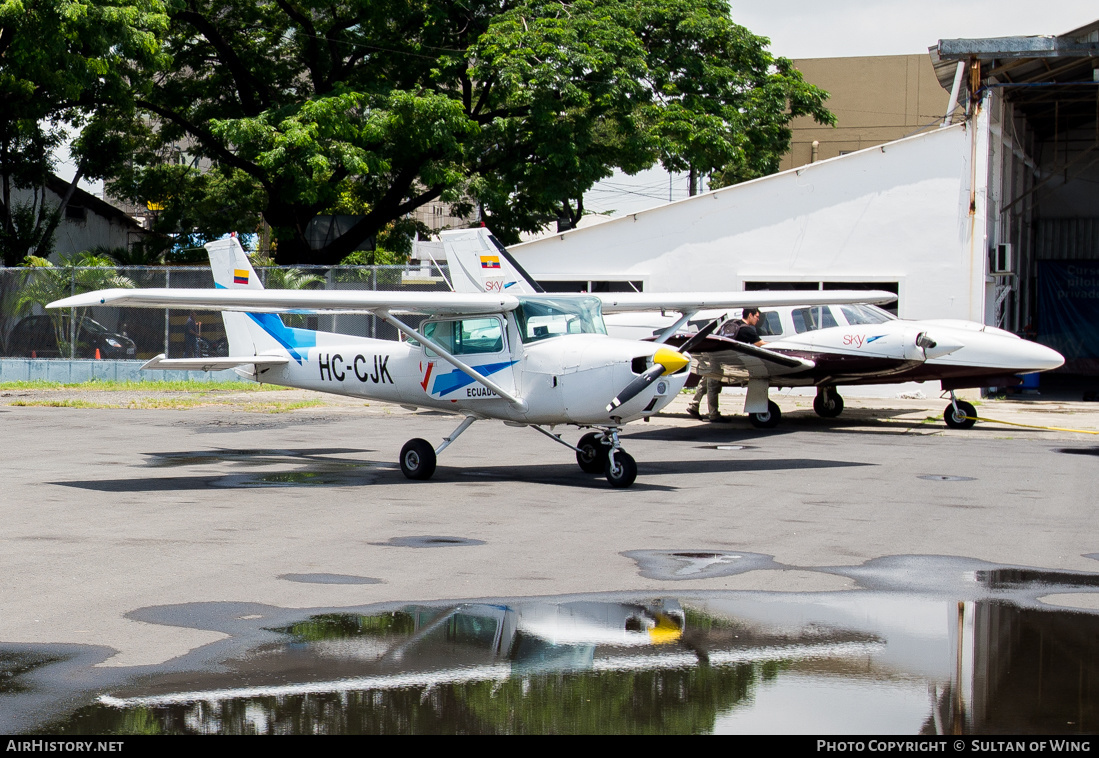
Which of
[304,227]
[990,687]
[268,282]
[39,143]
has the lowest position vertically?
[990,687]

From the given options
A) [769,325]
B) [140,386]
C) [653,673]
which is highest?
[769,325]

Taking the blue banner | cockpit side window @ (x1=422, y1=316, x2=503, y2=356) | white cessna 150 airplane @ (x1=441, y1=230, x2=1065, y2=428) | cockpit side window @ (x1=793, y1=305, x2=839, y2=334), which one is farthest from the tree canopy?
cockpit side window @ (x1=422, y1=316, x2=503, y2=356)

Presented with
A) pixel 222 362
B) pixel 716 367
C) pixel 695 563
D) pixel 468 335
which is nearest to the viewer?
pixel 695 563

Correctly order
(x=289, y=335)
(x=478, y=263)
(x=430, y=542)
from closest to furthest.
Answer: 1. (x=430, y=542)
2. (x=289, y=335)
3. (x=478, y=263)

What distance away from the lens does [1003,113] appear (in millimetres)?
25750

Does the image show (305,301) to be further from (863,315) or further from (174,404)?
(174,404)

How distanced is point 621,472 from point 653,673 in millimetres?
6767

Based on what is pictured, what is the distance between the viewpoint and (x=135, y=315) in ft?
87.1

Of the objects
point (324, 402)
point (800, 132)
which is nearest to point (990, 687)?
point (324, 402)

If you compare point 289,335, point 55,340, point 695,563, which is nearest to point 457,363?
point 289,335

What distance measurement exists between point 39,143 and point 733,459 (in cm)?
2914

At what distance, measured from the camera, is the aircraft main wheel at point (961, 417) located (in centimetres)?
1903

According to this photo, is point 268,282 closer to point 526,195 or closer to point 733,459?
point 526,195

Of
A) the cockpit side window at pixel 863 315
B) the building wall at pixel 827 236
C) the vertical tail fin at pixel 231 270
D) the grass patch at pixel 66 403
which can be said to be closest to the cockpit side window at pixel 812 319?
the cockpit side window at pixel 863 315
